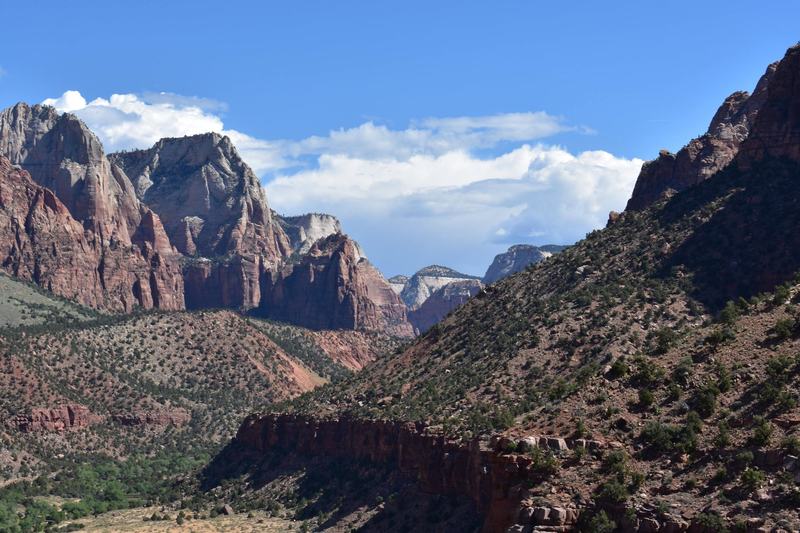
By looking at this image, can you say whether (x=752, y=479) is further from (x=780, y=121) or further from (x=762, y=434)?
(x=780, y=121)

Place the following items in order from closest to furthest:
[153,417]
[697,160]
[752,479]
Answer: [752,479] → [697,160] → [153,417]

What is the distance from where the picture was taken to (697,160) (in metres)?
126

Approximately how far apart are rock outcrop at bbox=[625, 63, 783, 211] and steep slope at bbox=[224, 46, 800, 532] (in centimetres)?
980

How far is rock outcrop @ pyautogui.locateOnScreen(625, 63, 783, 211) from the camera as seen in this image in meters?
125

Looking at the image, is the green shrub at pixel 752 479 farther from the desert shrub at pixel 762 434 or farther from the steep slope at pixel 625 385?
the desert shrub at pixel 762 434

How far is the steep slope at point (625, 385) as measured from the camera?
2176 inches

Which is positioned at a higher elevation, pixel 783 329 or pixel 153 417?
pixel 153 417

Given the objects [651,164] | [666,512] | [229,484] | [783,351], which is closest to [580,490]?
[666,512]

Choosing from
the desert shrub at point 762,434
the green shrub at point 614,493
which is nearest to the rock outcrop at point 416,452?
the green shrub at point 614,493

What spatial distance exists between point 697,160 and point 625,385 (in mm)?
65657

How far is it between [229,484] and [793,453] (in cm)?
7849

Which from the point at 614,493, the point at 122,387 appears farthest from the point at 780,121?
the point at 122,387

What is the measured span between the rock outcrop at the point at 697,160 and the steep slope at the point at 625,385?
9802 mm

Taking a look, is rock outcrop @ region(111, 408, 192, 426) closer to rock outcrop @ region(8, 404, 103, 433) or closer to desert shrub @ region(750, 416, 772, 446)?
rock outcrop @ region(8, 404, 103, 433)
